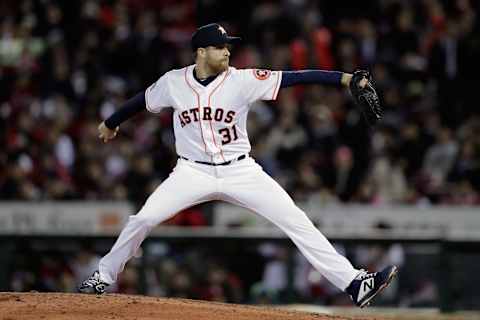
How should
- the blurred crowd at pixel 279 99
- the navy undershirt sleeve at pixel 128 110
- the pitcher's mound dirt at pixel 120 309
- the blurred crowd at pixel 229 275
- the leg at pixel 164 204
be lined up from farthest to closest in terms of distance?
the blurred crowd at pixel 279 99
the blurred crowd at pixel 229 275
the navy undershirt sleeve at pixel 128 110
the leg at pixel 164 204
the pitcher's mound dirt at pixel 120 309

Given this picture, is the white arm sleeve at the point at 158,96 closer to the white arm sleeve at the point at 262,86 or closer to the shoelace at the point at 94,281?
the white arm sleeve at the point at 262,86

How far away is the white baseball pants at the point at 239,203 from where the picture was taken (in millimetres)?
7512

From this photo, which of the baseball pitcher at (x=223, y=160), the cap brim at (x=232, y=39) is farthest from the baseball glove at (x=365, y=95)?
the cap brim at (x=232, y=39)

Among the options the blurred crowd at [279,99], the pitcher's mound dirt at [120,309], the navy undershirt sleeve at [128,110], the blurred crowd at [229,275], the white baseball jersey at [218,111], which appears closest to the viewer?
the pitcher's mound dirt at [120,309]

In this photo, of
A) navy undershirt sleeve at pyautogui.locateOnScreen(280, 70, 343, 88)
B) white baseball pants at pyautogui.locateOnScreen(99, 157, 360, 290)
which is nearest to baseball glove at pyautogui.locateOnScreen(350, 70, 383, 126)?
navy undershirt sleeve at pyautogui.locateOnScreen(280, 70, 343, 88)

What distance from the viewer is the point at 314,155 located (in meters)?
13.9

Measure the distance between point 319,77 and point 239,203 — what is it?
989 millimetres

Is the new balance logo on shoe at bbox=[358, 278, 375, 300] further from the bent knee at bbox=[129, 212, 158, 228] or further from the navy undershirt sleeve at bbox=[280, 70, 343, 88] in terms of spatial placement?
the bent knee at bbox=[129, 212, 158, 228]

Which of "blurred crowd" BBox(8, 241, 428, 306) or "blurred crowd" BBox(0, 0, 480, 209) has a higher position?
"blurred crowd" BBox(0, 0, 480, 209)

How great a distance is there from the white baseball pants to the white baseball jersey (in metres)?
0.11

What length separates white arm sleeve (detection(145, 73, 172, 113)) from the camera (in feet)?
25.9

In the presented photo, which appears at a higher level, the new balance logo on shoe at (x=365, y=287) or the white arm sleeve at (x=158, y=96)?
the white arm sleeve at (x=158, y=96)

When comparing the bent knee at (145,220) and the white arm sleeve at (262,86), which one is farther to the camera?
the white arm sleeve at (262,86)

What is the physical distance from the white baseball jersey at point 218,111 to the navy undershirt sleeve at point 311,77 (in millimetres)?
58
